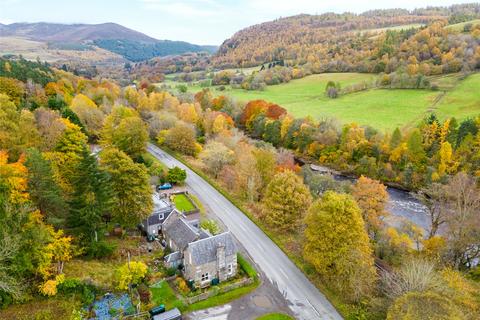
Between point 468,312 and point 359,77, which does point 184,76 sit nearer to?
point 359,77

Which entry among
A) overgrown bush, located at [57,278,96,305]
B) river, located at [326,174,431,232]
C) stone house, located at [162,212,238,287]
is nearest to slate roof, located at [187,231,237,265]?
stone house, located at [162,212,238,287]

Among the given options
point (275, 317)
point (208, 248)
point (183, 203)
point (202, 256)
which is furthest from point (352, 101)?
point (275, 317)

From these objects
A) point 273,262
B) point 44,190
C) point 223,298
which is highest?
point 44,190

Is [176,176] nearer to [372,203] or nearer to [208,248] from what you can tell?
[208,248]

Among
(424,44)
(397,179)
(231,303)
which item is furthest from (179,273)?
(424,44)

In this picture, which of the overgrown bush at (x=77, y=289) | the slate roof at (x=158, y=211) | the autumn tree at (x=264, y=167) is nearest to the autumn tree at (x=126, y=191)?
the slate roof at (x=158, y=211)

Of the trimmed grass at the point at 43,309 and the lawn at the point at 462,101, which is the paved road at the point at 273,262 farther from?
the lawn at the point at 462,101
